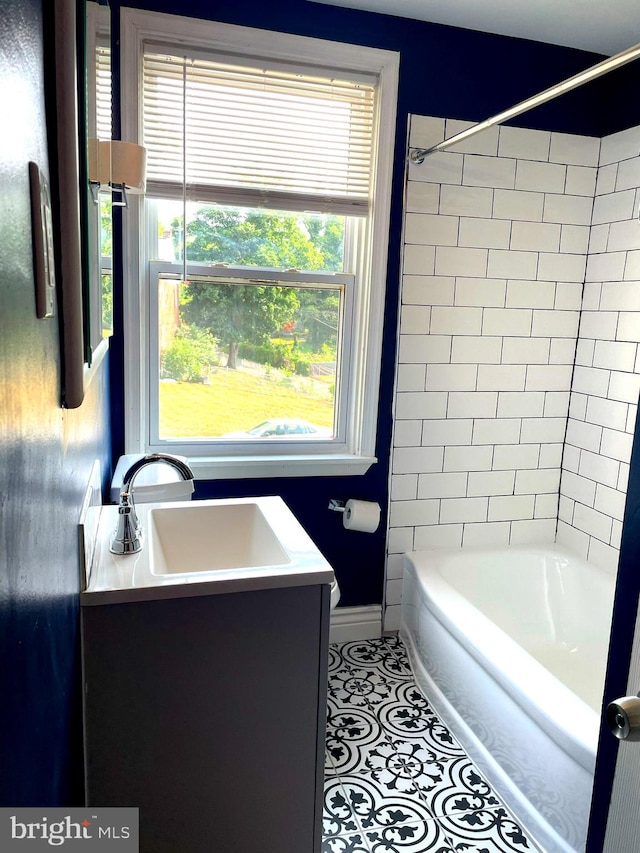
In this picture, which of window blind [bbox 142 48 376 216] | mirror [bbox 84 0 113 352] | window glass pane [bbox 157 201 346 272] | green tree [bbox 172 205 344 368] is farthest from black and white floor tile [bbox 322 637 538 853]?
window blind [bbox 142 48 376 216]

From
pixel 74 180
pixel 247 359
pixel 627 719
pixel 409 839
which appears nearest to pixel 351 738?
pixel 409 839

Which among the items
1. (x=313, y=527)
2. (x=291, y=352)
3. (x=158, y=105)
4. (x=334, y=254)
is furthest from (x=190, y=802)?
(x=158, y=105)

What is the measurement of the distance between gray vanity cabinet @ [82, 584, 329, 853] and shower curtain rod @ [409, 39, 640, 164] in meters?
1.42

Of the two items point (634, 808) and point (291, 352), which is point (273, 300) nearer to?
point (291, 352)

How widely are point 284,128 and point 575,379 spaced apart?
1.65 metres

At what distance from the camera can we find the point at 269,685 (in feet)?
4.62

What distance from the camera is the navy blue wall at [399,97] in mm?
2357

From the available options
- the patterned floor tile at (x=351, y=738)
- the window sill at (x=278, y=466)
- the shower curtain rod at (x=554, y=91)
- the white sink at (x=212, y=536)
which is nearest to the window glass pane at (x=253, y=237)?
the shower curtain rod at (x=554, y=91)

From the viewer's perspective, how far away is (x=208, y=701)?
1.36m

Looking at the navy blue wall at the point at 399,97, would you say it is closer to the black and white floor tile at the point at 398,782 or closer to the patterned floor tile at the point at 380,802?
the black and white floor tile at the point at 398,782

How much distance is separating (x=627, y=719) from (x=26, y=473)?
778 mm

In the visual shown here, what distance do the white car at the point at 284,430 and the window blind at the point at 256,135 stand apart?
0.86 m

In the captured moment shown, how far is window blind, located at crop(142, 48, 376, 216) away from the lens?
2.28 m

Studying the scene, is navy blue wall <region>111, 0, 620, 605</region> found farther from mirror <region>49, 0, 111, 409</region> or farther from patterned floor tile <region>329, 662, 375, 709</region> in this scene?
mirror <region>49, 0, 111, 409</region>
